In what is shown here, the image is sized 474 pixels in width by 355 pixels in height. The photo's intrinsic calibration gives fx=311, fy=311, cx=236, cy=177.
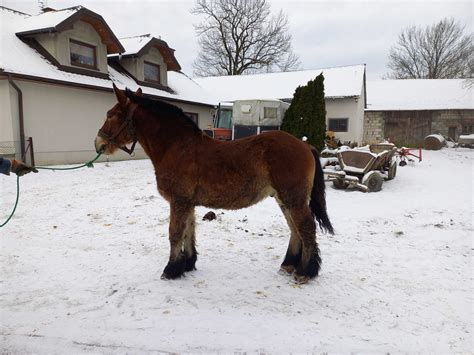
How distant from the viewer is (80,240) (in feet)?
16.1

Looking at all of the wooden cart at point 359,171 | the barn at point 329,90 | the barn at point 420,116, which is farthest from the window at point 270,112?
the barn at point 420,116

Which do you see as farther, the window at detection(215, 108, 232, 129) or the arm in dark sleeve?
the window at detection(215, 108, 232, 129)

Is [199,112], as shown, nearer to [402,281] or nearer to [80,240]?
[80,240]

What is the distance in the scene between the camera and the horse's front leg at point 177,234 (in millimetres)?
3641

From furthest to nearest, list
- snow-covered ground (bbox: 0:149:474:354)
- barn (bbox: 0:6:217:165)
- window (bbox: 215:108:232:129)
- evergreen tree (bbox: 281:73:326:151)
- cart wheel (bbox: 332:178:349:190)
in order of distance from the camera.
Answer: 1. window (bbox: 215:108:232:129)
2. evergreen tree (bbox: 281:73:326:151)
3. barn (bbox: 0:6:217:165)
4. cart wheel (bbox: 332:178:349:190)
5. snow-covered ground (bbox: 0:149:474:354)

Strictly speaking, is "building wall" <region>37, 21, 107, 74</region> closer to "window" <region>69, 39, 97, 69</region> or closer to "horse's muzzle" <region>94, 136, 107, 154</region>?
"window" <region>69, 39, 97, 69</region>

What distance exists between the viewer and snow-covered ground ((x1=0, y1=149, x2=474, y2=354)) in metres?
2.68

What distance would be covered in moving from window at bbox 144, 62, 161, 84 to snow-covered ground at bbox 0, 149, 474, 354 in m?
12.1

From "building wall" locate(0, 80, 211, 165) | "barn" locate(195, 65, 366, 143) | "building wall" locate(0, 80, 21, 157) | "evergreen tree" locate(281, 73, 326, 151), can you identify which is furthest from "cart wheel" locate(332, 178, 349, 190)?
"barn" locate(195, 65, 366, 143)

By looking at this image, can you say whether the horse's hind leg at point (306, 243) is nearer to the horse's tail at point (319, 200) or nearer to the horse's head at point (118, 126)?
the horse's tail at point (319, 200)

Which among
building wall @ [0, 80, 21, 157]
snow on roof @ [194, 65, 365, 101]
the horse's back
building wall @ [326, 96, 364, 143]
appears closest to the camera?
the horse's back

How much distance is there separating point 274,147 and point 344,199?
17.6 ft

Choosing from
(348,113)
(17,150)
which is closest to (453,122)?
(348,113)

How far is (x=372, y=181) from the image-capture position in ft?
30.0
